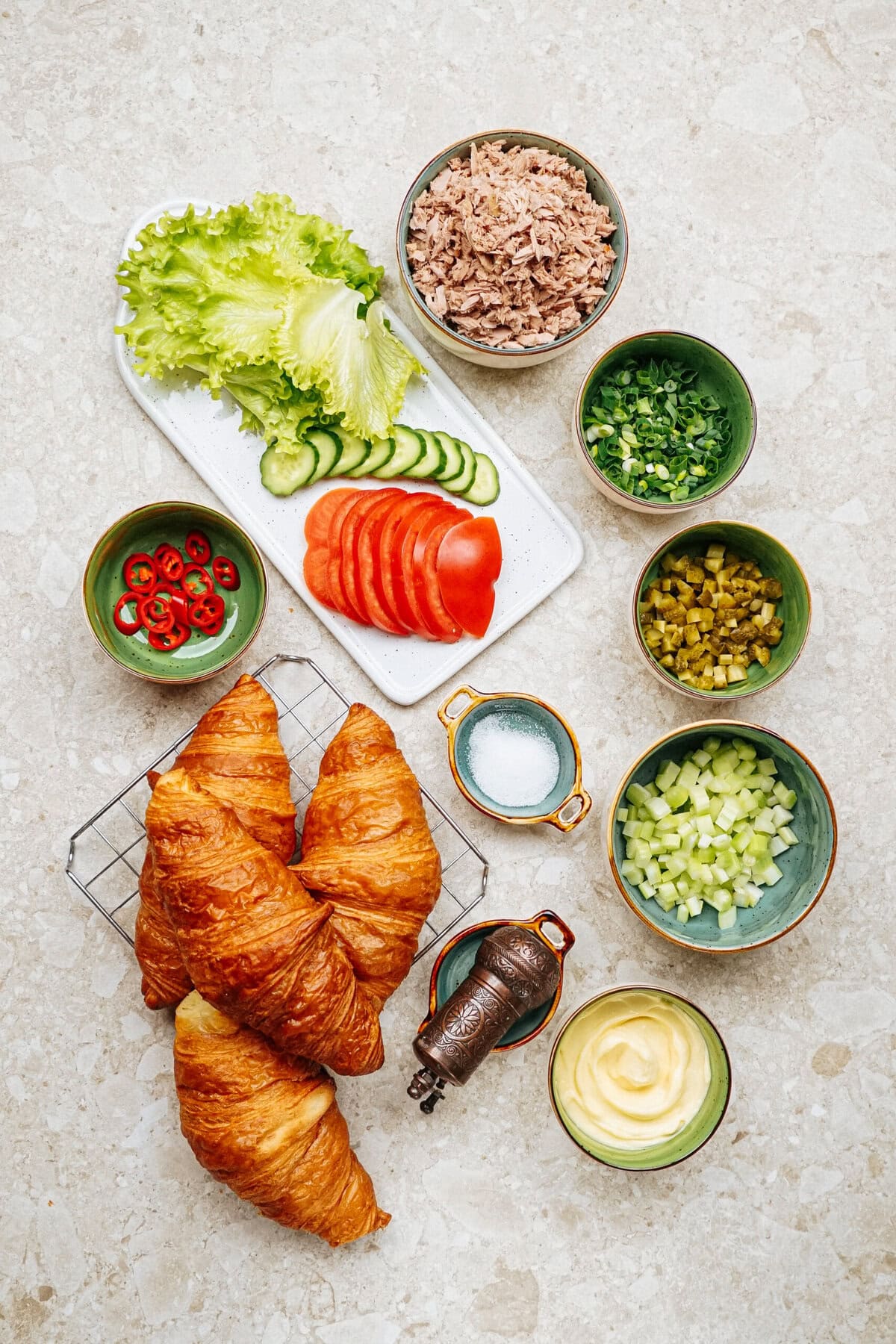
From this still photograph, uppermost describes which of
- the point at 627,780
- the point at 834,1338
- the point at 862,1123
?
the point at 627,780

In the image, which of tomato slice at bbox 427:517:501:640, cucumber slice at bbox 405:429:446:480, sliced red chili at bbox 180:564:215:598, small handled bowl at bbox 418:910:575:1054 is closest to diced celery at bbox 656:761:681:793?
small handled bowl at bbox 418:910:575:1054

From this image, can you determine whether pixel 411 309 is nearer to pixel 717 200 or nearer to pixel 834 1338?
pixel 717 200

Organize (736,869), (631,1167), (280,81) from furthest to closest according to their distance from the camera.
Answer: (280,81)
(736,869)
(631,1167)

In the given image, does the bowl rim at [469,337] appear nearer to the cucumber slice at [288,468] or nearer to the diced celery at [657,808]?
the cucumber slice at [288,468]

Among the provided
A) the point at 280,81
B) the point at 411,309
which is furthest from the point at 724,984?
the point at 280,81

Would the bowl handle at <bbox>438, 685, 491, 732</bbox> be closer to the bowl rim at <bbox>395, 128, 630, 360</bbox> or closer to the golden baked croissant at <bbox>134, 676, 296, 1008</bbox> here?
the golden baked croissant at <bbox>134, 676, 296, 1008</bbox>

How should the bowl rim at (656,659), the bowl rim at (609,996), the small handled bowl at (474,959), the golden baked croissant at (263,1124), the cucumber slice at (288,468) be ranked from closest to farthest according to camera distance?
the golden baked croissant at (263,1124)
the bowl rim at (609,996)
the small handled bowl at (474,959)
the bowl rim at (656,659)
the cucumber slice at (288,468)

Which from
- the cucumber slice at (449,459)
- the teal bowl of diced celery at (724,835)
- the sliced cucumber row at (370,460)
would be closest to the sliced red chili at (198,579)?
the sliced cucumber row at (370,460)
